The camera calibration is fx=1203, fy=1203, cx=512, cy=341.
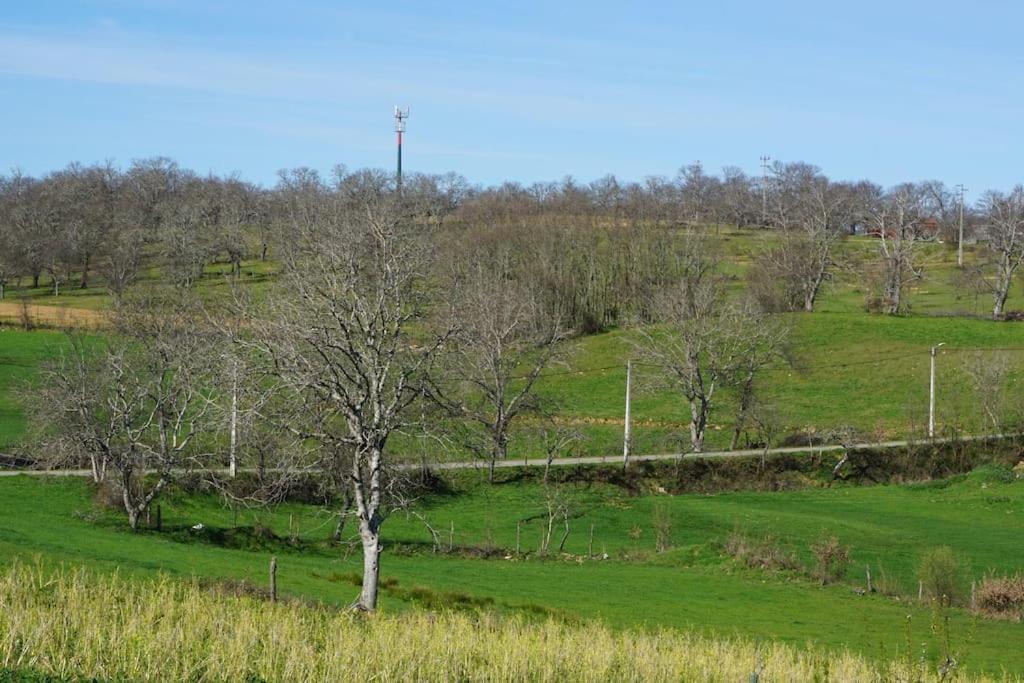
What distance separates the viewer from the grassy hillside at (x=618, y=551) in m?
30.8

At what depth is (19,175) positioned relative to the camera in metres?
167

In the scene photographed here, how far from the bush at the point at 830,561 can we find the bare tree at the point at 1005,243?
59.8 metres

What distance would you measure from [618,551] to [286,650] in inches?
1162

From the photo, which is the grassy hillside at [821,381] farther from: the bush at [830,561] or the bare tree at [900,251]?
the bush at [830,561]

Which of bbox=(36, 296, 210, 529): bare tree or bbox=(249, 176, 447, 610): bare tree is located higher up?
bbox=(249, 176, 447, 610): bare tree

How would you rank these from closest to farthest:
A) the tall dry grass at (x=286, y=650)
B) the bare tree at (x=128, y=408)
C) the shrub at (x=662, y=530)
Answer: the tall dry grass at (x=286, y=650)
the bare tree at (x=128, y=408)
the shrub at (x=662, y=530)

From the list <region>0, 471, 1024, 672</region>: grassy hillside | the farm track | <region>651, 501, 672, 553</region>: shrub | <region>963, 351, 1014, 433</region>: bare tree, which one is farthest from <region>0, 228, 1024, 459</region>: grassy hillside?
<region>651, 501, 672, 553</region>: shrub

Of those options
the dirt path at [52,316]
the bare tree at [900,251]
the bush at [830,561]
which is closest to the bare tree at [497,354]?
the bush at [830,561]

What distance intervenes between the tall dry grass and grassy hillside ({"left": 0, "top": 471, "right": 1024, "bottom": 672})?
4.34 metres

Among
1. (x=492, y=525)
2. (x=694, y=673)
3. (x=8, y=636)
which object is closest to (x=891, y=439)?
(x=492, y=525)

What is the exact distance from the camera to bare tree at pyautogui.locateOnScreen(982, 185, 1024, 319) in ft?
314

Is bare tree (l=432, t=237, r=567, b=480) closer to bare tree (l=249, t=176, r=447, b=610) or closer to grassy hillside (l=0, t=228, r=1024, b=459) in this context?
grassy hillside (l=0, t=228, r=1024, b=459)

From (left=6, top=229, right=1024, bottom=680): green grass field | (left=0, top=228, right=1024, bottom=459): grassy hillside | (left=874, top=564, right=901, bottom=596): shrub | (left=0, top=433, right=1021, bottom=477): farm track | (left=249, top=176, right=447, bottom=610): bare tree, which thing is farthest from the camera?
(left=0, top=228, right=1024, bottom=459): grassy hillside

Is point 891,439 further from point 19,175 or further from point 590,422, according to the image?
point 19,175
